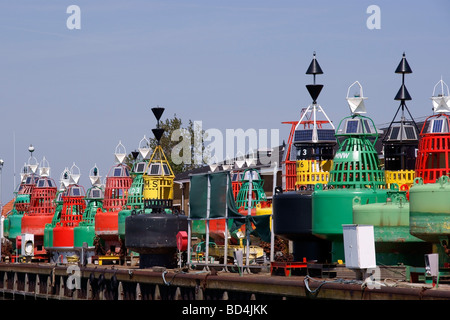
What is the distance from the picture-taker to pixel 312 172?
45.8 m

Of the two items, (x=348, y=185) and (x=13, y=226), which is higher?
(x=348, y=185)

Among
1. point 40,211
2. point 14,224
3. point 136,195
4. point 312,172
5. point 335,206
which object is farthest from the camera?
point 14,224

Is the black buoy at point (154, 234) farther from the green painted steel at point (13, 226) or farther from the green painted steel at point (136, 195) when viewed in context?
the green painted steel at point (13, 226)

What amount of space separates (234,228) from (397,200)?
1046 centimetres

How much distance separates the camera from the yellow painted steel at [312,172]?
45750 mm

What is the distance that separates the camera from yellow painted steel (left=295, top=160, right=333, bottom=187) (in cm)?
4575

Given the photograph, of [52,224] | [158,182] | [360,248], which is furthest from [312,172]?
[52,224]

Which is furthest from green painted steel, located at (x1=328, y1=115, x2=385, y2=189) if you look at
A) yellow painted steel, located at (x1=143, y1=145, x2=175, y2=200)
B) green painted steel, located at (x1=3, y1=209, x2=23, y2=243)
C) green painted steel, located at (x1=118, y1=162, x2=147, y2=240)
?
green painted steel, located at (x1=3, y1=209, x2=23, y2=243)

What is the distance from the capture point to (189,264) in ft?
156

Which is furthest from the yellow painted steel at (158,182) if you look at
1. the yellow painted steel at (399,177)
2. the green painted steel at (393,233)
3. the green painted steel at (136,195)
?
the green painted steel at (393,233)

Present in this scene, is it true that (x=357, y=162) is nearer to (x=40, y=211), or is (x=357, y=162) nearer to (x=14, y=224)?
(x=40, y=211)
